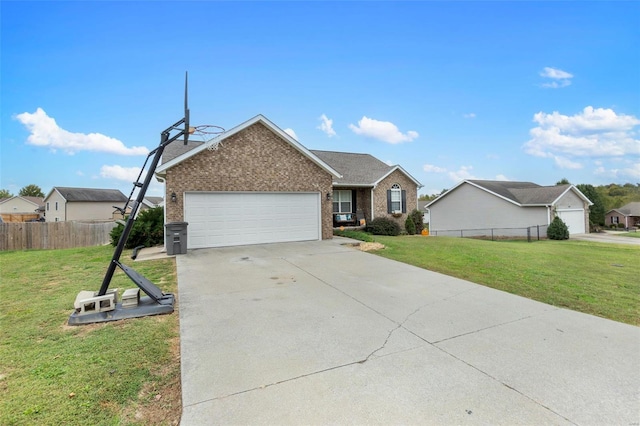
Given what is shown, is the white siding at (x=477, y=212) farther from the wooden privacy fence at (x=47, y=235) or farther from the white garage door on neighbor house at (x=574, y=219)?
A: the wooden privacy fence at (x=47, y=235)

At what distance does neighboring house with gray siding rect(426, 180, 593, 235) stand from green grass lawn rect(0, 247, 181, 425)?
85.4 feet

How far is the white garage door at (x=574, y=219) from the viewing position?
2339 cm

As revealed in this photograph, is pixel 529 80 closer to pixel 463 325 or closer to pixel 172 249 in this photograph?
pixel 463 325

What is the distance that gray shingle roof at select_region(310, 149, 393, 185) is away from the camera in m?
19.4

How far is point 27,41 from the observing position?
8977 millimetres

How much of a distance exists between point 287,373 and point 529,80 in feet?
59.0

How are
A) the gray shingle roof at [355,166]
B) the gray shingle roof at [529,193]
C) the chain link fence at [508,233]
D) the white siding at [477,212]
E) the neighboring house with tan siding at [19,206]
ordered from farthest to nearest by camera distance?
1. the neighboring house with tan siding at [19,206]
2. the white siding at [477,212]
3. the gray shingle roof at [529,193]
4. the chain link fence at [508,233]
5. the gray shingle roof at [355,166]

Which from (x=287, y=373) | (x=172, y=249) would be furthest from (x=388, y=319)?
(x=172, y=249)

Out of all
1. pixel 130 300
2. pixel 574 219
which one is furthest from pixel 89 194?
pixel 574 219

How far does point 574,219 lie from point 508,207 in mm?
5865

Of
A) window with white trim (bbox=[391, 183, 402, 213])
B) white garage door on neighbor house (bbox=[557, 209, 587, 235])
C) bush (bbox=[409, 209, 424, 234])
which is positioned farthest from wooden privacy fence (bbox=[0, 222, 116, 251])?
white garage door on neighbor house (bbox=[557, 209, 587, 235])

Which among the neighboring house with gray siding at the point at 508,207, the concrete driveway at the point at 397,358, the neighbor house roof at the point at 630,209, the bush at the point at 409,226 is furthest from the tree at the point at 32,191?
the neighbor house roof at the point at 630,209

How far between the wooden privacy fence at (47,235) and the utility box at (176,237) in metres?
10.8

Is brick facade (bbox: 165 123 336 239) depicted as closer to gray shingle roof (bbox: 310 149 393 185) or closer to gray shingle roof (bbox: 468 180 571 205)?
gray shingle roof (bbox: 310 149 393 185)
